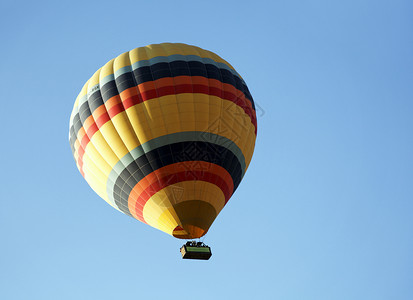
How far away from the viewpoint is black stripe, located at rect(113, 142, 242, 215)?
18.8 meters

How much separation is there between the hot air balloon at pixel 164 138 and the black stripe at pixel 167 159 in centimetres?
3

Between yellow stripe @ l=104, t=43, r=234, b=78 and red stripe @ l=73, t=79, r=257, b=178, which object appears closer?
red stripe @ l=73, t=79, r=257, b=178

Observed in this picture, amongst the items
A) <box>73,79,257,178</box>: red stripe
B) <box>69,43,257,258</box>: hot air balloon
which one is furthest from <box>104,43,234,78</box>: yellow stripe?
<box>73,79,257,178</box>: red stripe

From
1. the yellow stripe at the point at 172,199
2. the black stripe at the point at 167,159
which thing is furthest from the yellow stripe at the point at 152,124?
the yellow stripe at the point at 172,199

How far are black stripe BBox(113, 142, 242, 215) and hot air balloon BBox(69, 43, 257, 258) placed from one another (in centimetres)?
3

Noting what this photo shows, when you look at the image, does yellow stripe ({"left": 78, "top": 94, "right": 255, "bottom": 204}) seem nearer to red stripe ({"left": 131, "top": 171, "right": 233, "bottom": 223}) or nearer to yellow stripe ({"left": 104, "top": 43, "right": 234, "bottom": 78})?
red stripe ({"left": 131, "top": 171, "right": 233, "bottom": 223})

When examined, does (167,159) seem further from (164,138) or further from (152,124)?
(152,124)

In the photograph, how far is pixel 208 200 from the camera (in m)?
19.2

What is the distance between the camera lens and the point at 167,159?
18781 mm

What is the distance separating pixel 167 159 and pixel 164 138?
0.67m

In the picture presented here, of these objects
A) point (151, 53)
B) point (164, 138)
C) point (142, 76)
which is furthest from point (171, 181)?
point (151, 53)

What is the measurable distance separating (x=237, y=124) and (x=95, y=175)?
16.3 ft

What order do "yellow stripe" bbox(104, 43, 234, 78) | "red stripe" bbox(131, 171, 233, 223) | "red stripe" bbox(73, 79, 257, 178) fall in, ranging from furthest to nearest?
"yellow stripe" bbox(104, 43, 234, 78)
"red stripe" bbox(73, 79, 257, 178)
"red stripe" bbox(131, 171, 233, 223)

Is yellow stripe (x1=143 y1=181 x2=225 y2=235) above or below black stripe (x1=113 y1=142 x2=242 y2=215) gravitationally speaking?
below
